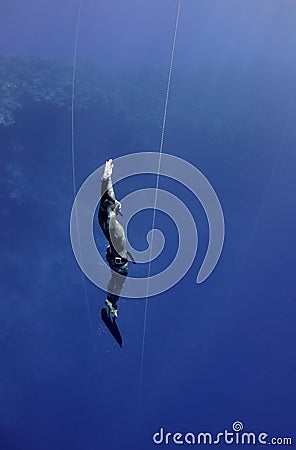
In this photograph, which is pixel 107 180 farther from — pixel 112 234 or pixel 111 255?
pixel 111 255

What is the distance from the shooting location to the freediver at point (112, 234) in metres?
6.38

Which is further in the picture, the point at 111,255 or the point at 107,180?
the point at 111,255

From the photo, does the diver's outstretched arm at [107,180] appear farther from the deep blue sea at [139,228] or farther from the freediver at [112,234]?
the deep blue sea at [139,228]

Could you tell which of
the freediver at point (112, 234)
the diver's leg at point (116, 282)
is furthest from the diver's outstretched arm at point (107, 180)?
the diver's leg at point (116, 282)

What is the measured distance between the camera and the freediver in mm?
6375

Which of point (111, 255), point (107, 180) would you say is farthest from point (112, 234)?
point (107, 180)

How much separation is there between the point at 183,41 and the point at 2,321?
6.74 m

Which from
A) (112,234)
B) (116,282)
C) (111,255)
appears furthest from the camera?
(116,282)

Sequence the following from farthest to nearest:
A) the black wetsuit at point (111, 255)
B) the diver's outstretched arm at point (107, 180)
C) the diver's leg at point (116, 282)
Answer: the diver's leg at point (116, 282)
the black wetsuit at point (111, 255)
the diver's outstretched arm at point (107, 180)

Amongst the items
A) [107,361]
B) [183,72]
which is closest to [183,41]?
[183,72]

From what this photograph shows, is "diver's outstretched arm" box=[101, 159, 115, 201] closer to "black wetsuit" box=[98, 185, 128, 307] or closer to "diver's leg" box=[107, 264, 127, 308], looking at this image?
"black wetsuit" box=[98, 185, 128, 307]

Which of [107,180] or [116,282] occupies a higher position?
[107,180]

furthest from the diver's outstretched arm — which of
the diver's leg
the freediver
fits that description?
the diver's leg

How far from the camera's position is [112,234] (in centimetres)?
659
